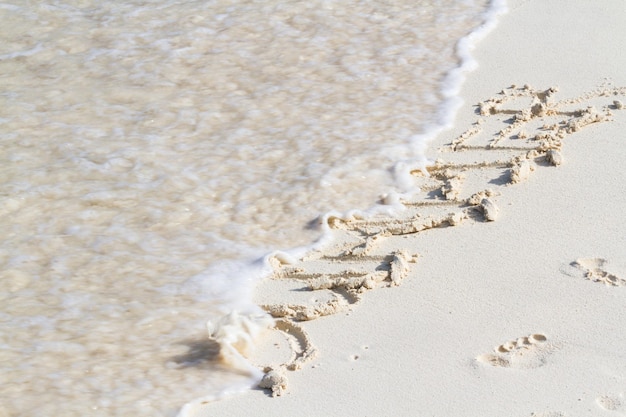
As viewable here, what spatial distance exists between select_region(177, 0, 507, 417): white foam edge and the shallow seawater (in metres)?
0.04

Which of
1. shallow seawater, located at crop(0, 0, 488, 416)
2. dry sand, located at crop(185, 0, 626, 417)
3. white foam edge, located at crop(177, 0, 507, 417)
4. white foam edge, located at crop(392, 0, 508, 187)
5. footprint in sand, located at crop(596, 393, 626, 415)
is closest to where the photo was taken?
footprint in sand, located at crop(596, 393, 626, 415)

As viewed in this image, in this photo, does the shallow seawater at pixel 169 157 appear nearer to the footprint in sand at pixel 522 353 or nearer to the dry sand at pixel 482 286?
the dry sand at pixel 482 286

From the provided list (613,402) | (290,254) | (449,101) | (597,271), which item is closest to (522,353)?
(613,402)

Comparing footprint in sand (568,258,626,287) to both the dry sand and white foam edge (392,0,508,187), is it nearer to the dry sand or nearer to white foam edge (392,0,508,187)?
the dry sand

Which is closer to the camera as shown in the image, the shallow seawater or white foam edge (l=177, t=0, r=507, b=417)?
white foam edge (l=177, t=0, r=507, b=417)

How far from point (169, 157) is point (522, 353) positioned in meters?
1.99

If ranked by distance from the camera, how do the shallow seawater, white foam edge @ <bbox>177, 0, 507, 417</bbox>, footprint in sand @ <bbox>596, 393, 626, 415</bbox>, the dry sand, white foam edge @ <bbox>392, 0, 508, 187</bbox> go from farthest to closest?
white foam edge @ <bbox>392, 0, 508, 187</bbox> → the shallow seawater → white foam edge @ <bbox>177, 0, 507, 417</bbox> → the dry sand → footprint in sand @ <bbox>596, 393, 626, 415</bbox>

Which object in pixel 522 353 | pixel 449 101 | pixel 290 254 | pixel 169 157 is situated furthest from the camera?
pixel 449 101

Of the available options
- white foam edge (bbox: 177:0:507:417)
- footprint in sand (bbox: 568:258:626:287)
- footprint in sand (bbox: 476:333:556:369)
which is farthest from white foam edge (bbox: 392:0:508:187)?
footprint in sand (bbox: 476:333:556:369)

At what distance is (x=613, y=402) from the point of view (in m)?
2.26

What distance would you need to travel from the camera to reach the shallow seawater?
8.93 feet

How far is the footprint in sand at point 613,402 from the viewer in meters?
2.24

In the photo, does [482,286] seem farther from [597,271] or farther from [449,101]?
[449,101]

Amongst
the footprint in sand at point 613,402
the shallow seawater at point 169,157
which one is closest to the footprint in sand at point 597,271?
the footprint in sand at point 613,402
